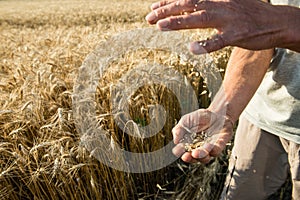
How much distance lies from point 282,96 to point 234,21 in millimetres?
661

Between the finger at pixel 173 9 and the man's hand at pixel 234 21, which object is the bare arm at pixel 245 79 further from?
the finger at pixel 173 9

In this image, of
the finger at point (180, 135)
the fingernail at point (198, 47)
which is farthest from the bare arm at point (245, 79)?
the fingernail at point (198, 47)

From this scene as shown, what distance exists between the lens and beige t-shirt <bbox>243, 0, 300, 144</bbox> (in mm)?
1306

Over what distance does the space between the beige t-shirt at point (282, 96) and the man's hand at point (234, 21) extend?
44 cm

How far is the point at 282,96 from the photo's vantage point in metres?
1.36

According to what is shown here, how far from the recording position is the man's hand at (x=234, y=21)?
782 millimetres

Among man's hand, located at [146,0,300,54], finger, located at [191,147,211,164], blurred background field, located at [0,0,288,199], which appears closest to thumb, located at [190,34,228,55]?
man's hand, located at [146,0,300,54]

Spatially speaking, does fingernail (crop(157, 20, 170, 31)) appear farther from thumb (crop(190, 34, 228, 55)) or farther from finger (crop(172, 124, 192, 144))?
finger (crop(172, 124, 192, 144))

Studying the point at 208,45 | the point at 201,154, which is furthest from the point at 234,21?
the point at 201,154

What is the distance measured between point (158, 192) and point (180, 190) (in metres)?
0.14

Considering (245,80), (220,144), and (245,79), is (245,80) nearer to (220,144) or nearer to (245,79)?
(245,79)

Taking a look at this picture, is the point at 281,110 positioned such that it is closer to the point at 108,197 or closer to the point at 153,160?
the point at 153,160

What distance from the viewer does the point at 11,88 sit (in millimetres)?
2605

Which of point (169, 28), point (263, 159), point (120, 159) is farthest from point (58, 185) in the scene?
point (169, 28)
